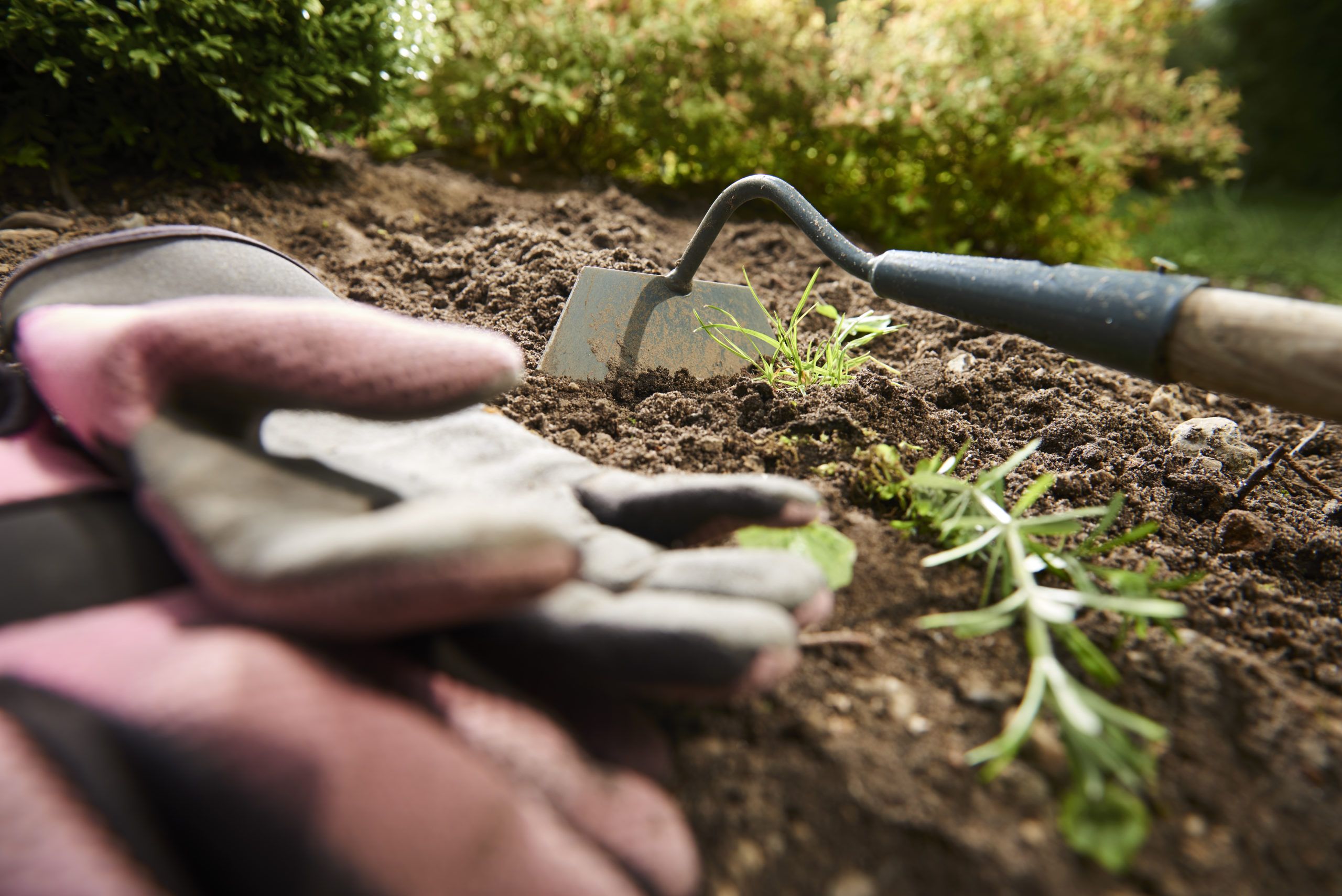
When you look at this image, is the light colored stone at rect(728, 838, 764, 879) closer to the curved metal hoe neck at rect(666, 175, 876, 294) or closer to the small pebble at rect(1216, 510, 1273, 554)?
the curved metal hoe neck at rect(666, 175, 876, 294)

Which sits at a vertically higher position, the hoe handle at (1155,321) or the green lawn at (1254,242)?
the green lawn at (1254,242)

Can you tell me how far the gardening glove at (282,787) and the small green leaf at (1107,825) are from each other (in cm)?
47

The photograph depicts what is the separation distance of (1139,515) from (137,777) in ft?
6.26

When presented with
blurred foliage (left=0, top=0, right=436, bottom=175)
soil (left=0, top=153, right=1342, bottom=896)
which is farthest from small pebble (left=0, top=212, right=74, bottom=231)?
blurred foliage (left=0, top=0, right=436, bottom=175)

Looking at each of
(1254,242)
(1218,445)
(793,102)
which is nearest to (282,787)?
(1218,445)

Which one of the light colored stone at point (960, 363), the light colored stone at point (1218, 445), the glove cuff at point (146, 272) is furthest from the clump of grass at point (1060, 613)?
the glove cuff at point (146, 272)

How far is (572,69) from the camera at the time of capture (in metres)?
3.58

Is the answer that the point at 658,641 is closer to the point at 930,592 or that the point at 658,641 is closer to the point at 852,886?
the point at 852,886

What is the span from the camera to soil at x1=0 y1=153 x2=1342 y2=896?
830 millimetres

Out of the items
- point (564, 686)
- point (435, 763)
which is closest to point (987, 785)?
point (564, 686)

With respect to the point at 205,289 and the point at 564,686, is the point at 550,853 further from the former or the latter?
the point at 205,289

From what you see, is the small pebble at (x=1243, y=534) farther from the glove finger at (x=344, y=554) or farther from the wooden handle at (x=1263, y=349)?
the glove finger at (x=344, y=554)

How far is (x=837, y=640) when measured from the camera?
1.07 metres

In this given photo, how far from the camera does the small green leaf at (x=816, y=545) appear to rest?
1181 millimetres
